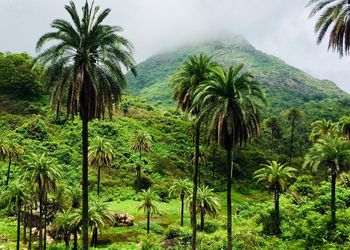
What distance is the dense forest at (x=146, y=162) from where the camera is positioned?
26.7m

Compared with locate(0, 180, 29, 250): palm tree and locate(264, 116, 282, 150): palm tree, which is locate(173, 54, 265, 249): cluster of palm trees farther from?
locate(264, 116, 282, 150): palm tree

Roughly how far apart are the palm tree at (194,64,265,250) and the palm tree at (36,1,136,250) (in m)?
8.77

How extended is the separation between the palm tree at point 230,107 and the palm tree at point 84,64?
877cm

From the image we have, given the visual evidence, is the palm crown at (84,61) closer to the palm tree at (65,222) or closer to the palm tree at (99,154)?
the palm tree at (65,222)

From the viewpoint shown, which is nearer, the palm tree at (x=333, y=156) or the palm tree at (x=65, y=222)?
the palm tree at (x=333, y=156)

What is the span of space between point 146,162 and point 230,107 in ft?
261

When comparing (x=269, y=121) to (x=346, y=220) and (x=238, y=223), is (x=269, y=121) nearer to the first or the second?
(x=238, y=223)

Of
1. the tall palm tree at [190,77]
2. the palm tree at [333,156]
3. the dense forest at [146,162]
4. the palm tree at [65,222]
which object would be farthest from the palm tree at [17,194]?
the palm tree at [333,156]

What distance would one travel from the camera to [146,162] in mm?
110562

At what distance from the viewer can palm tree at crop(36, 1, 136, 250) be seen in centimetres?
2595

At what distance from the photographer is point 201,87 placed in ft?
112

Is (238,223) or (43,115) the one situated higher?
(43,115)

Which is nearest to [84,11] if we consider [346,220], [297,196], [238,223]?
[346,220]

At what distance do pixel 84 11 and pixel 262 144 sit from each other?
144 metres
